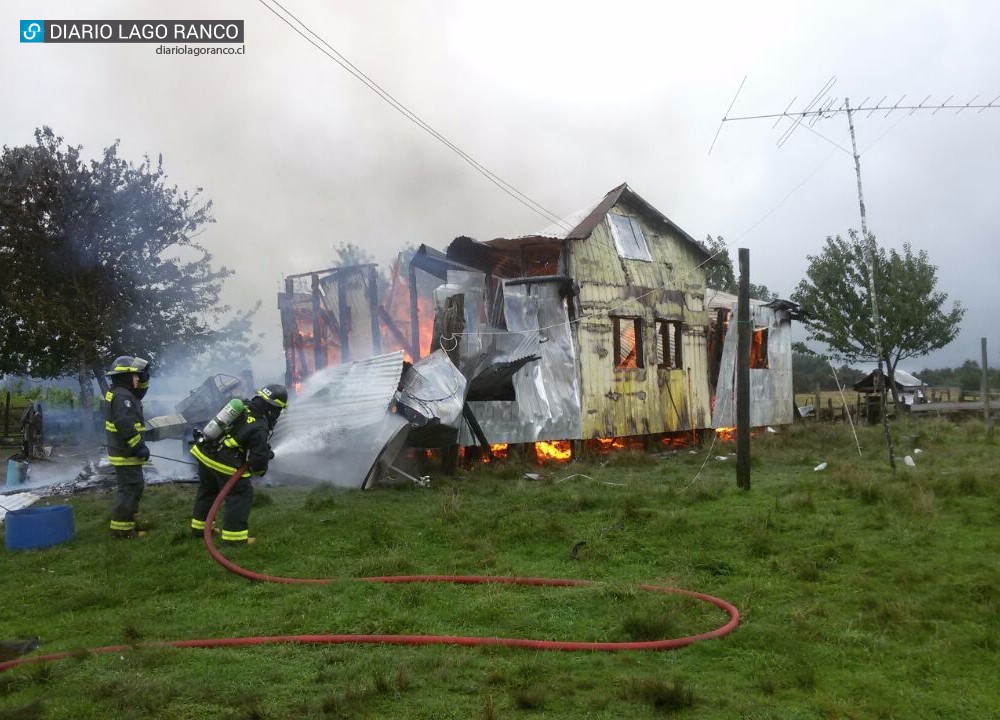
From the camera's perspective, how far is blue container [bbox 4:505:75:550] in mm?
7457

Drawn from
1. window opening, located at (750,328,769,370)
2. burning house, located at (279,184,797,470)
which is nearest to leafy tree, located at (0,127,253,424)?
burning house, located at (279,184,797,470)

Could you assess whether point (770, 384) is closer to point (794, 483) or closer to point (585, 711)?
point (794, 483)

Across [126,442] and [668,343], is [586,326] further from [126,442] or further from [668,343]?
[126,442]

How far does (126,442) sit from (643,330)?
1274 centimetres

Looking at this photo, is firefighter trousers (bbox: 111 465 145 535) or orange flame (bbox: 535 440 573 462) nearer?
firefighter trousers (bbox: 111 465 145 535)

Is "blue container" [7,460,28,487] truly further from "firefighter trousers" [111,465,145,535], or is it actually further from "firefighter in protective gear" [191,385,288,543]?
"firefighter in protective gear" [191,385,288,543]

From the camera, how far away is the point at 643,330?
1784cm

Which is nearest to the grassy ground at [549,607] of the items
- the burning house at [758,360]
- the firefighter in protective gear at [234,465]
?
the firefighter in protective gear at [234,465]

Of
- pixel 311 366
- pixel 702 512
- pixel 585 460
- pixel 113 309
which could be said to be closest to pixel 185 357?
pixel 113 309

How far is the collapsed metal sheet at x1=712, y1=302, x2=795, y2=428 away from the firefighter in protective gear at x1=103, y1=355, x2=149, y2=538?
15.8 meters

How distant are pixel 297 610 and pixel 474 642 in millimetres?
1584

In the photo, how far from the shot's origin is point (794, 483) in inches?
430

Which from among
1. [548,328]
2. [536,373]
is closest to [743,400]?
[536,373]

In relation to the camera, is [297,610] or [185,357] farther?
[185,357]
